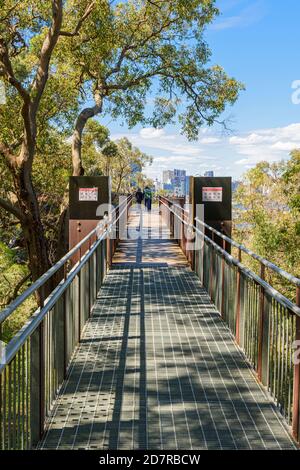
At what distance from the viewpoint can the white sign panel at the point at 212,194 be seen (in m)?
13.0

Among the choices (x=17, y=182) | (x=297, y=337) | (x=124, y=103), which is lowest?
(x=297, y=337)

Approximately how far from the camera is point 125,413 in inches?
196

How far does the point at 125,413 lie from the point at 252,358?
196 centimetres

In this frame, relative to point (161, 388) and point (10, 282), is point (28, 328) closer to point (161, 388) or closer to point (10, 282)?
point (161, 388)

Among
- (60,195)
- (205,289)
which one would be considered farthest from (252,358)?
(60,195)

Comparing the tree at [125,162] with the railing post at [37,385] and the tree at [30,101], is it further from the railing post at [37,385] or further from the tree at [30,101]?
the railing post at [37,385]

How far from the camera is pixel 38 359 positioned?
4539 mm

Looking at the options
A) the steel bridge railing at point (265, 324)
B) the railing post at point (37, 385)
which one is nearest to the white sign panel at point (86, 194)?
the steel bridge railing at point (265, 324)

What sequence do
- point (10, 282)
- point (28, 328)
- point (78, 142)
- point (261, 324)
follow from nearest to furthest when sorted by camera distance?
point (28, 328) < point (261, 324) < point (78, 142) < point (10, 282)

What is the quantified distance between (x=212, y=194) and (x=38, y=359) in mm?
9068

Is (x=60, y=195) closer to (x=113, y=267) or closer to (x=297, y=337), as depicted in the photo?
(x=113, y=267)

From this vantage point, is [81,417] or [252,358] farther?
[252,358]

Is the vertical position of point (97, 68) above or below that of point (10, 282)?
above

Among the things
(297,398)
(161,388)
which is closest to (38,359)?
(161,388)
